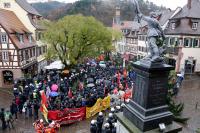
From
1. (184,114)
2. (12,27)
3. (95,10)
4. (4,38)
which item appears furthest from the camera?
(95,10)

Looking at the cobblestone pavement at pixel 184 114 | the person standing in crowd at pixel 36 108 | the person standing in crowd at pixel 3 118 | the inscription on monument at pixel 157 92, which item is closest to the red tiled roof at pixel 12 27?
the cobblestone pavement at pixel 184 114

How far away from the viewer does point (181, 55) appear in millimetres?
35406

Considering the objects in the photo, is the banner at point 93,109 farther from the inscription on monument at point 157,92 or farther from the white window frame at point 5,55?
the white window frame at point 5,55

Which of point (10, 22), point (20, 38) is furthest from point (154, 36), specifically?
point (10, 22)

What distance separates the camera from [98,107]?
17.8 meters

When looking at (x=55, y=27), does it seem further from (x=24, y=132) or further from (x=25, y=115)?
(x=24, y=132)

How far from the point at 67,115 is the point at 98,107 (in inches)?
117

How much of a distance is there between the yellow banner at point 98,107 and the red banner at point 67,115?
559 mm

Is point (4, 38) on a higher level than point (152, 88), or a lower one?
higher

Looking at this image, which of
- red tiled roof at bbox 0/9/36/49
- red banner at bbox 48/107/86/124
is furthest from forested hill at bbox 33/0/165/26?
red banner at bbox 48/107/86/124

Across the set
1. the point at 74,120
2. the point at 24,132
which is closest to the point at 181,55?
the point at 74,120

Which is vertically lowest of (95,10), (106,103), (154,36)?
(106,103)

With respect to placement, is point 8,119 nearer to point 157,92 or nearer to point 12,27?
point 157,92

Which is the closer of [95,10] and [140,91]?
[140,91]
